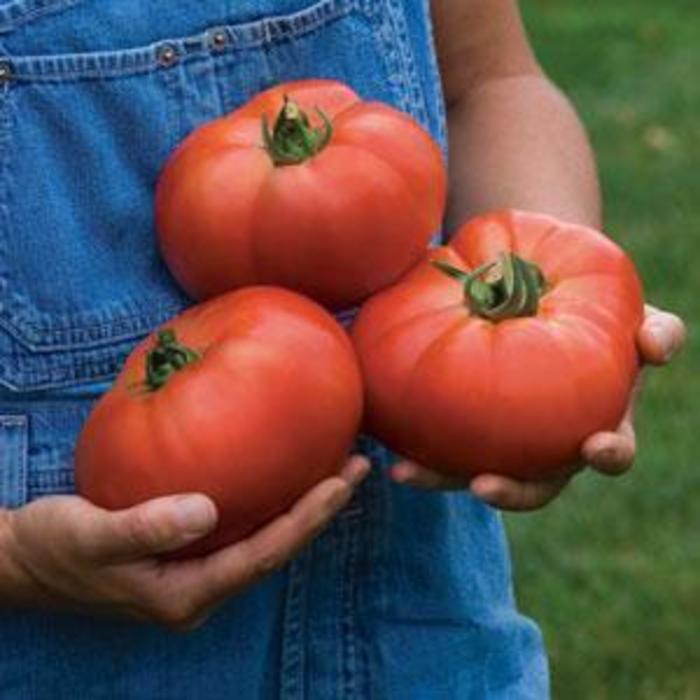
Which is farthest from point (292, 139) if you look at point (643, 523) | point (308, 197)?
point (643, 523)

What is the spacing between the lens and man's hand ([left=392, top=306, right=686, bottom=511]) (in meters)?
1.95

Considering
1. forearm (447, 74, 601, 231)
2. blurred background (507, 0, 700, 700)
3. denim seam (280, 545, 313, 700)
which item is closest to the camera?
denim seam (280, 545, 313, 700)

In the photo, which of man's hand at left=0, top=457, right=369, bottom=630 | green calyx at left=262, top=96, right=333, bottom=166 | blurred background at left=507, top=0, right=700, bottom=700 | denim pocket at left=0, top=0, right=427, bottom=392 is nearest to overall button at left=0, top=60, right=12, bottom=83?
denim pocket at left=0, top=0, right=427, bottom=392

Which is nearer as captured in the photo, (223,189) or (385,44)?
(223,189)

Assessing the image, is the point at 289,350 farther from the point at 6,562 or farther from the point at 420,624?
the point at 420,624

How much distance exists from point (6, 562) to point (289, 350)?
0.36 metres

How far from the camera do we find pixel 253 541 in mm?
1921

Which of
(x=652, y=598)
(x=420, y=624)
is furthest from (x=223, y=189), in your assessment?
(x=652, y=598)

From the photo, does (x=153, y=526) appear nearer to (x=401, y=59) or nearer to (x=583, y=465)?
(x=583, y=465)

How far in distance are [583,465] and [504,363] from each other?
14 cm

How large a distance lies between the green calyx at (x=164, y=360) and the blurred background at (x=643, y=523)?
2.66 metres

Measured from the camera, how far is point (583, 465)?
6.53 feet

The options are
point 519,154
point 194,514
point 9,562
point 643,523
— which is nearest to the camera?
point 194,514

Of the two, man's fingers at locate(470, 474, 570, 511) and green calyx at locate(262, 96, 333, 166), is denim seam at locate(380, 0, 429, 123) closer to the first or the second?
green calyx at locate(262, 96, 333, 166)
